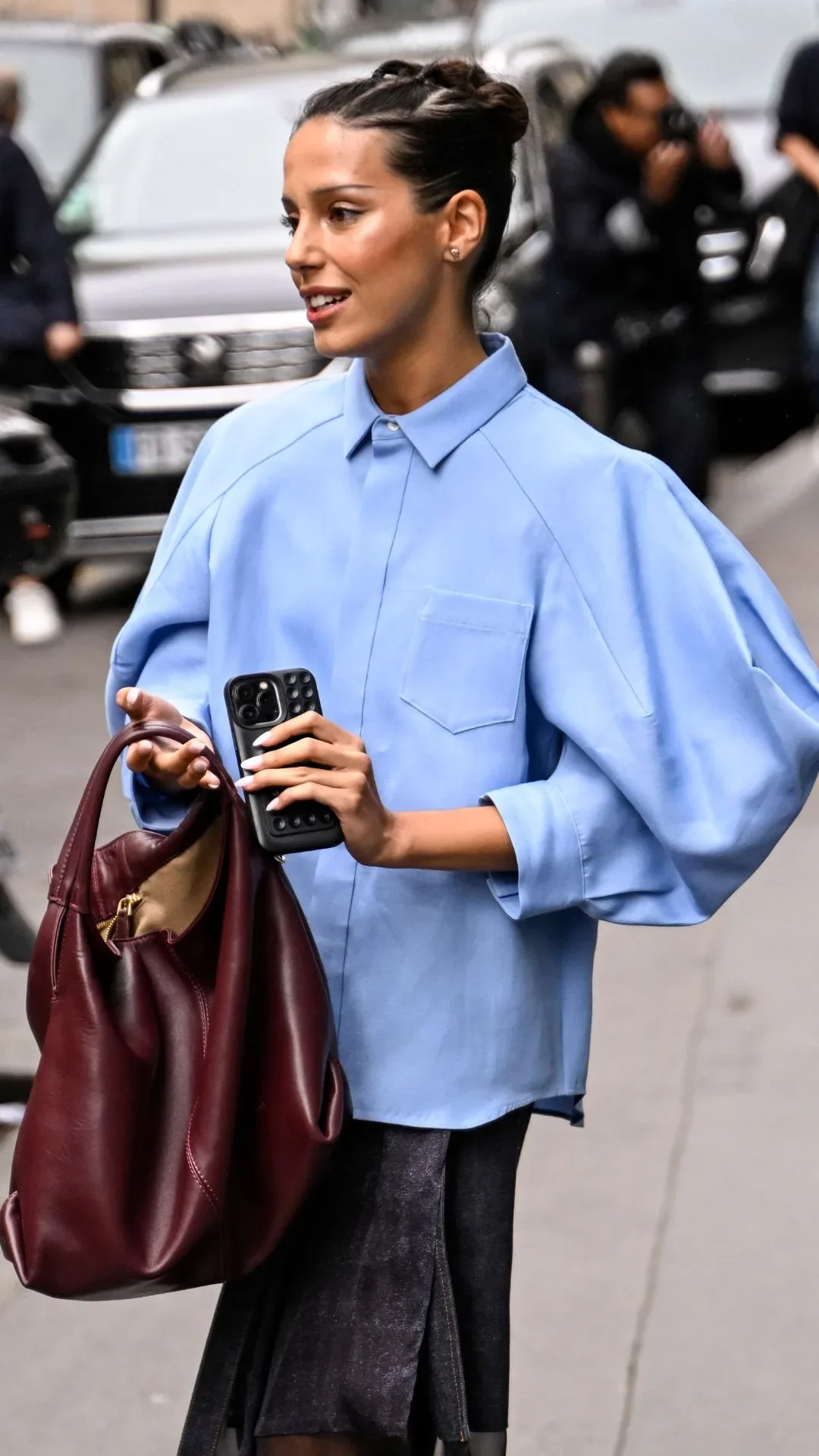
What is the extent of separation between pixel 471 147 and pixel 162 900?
75 cm

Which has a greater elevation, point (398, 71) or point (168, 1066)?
point (398, 71)

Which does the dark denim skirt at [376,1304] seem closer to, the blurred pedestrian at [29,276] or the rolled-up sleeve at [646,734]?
the rolled-up sleeve at [646,734]

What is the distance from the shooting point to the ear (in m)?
2.27

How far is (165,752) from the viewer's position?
2186 millimetres

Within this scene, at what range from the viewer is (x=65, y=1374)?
3744 mm

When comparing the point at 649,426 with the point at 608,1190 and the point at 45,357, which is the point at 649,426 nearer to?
A: the point at 45,357

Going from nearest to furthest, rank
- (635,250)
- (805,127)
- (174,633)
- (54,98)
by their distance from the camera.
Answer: (174,633) < (635,250) < (805,127) < (54,98)

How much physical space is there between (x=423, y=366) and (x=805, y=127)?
769 cm

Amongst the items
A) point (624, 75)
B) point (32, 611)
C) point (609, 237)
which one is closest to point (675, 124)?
point (624, 75)

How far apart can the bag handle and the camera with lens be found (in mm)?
7132

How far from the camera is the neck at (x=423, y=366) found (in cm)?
231

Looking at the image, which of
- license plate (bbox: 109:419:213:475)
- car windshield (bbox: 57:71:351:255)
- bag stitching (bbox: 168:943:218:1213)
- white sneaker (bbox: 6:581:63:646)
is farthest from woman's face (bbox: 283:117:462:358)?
car windshield (bbox: 57:71:351:255)

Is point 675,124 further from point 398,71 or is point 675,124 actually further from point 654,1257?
point 398,71

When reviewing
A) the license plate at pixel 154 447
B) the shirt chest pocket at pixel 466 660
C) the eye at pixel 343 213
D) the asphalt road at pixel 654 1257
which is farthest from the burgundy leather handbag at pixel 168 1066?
the license plate at pixel 154 447
